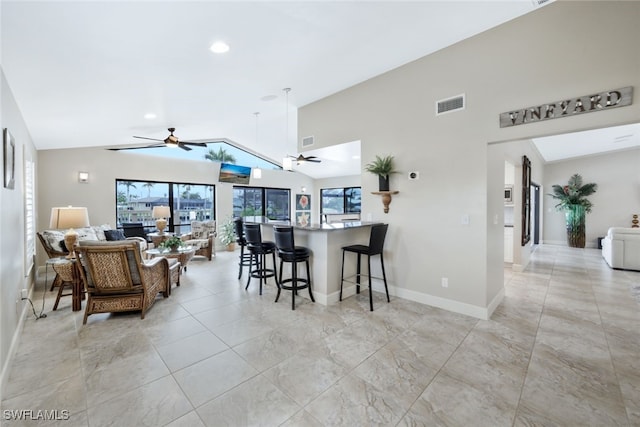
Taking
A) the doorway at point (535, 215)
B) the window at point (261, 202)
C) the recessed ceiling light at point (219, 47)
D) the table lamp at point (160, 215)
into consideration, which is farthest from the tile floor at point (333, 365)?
the window at point (261, 202)

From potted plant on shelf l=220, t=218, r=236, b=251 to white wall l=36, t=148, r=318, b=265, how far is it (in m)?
1.37

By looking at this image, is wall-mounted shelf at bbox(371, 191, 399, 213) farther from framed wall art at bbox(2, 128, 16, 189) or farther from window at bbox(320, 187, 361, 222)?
window at bbox(320, 187, 361, 222)

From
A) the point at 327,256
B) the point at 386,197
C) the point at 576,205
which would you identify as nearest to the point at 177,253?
the point at 327,256

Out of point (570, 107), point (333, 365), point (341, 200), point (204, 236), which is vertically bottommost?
point (333, 365)

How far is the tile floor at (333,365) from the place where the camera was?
1.80 metres

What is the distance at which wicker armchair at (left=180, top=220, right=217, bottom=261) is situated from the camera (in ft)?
22.6

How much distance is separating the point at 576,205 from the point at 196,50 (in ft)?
35.0

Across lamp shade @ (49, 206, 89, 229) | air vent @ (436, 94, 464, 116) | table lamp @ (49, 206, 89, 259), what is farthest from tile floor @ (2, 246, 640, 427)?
air vent @ (436, 94, 464, 116)

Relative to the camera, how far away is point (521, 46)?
290 centimetres

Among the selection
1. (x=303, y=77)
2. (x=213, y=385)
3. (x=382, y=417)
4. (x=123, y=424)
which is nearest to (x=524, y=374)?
(x=382, y=417)

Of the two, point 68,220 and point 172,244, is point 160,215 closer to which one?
point 172,244

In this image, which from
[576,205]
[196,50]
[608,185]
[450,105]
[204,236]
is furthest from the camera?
[576,205]

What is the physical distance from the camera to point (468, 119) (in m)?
3.29

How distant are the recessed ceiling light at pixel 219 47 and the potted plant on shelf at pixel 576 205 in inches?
405
